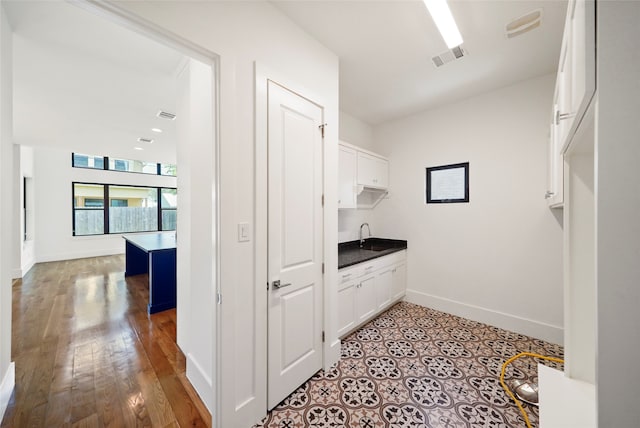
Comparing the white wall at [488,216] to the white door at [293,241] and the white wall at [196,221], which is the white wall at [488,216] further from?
the white wall at [196,221]

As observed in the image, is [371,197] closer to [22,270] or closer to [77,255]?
[22,270]

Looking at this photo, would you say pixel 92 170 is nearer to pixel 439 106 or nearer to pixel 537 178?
pixel 439 106

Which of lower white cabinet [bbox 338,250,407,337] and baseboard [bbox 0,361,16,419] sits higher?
lower white cabinet [bbox 338,250,407,337]

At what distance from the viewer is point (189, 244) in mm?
2051

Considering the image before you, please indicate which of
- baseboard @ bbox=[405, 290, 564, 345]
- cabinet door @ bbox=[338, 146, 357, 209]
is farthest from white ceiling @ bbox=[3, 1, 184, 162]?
baseboard @ bbox=[405, 290, 564, 345]

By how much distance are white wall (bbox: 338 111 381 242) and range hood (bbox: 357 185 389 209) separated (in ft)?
0.33

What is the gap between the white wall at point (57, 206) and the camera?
6.00m

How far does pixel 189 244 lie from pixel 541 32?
11.3 ft

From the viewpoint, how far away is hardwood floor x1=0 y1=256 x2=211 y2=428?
64.1 inches

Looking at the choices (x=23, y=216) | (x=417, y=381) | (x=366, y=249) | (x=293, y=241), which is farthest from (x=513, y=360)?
(x=23, y=216)

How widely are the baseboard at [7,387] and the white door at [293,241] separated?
6.00 feet

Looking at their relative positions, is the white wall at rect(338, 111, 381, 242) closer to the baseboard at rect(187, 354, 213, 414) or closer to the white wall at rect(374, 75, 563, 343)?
the white wall at rect(374, 75, 563, 343)

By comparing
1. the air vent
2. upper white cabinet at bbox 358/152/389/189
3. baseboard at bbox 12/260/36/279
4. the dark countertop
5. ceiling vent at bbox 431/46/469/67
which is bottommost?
baseboard at bbox 12/260/36/279

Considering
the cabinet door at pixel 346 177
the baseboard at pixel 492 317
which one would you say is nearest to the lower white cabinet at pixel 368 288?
the baseboard at pixel 492 317
